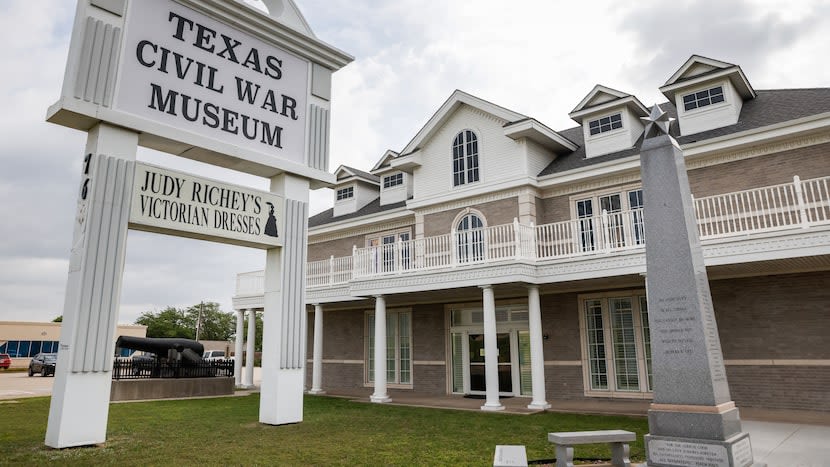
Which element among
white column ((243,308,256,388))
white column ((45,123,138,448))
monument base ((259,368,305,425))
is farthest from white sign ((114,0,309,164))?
white column ((243,308,256,388))

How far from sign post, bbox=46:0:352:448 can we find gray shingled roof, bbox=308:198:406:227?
992 cm

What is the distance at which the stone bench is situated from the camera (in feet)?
20.0

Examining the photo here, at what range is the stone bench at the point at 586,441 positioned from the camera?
20.0ft

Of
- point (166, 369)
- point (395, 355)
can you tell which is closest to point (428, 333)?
point (395, 355)

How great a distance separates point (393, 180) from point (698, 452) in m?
17.4

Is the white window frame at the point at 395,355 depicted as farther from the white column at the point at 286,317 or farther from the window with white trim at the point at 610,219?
the white column at the point at 286,317

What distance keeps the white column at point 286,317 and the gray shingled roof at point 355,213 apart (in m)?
9.96

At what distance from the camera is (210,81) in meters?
9.66

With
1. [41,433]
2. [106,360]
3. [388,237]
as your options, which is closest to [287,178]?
[106,360]

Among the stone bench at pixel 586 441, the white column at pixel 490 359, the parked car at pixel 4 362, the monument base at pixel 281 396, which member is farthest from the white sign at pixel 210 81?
the parked car at pixel 4 362

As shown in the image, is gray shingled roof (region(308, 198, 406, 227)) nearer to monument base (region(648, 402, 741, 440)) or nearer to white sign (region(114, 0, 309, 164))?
white sign (region(114, 0, 309, 164))

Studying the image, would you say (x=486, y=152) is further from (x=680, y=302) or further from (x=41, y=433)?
(x=41, y=433)

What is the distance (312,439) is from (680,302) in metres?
6.11

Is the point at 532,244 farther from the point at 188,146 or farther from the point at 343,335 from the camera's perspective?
the point at 343,335
